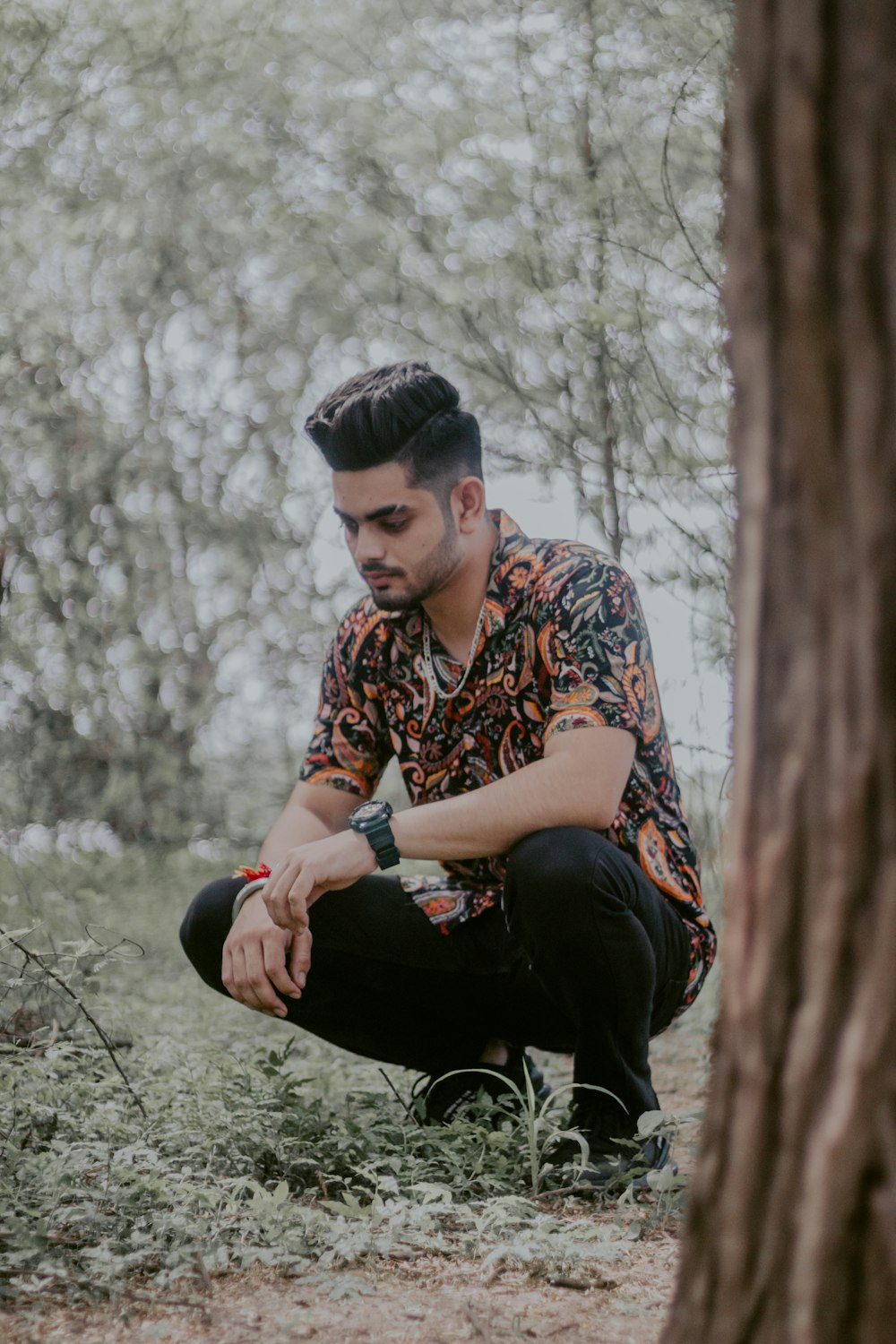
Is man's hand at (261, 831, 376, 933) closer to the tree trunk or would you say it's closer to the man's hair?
the man's hair

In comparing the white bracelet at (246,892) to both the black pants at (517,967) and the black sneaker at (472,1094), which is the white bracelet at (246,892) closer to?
the black pants at (517,967)

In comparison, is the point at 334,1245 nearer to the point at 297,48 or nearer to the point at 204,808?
the point at 204,808

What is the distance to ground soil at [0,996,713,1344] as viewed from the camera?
1638 mm

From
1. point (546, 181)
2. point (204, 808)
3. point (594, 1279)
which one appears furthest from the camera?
point (204, 808)

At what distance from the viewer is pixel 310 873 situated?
255 cm

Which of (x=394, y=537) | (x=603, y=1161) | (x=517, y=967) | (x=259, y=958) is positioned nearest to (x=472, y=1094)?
(x=517, y=967)

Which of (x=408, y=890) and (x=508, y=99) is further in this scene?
(x=508, y=99)

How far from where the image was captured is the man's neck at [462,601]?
9.43 feet

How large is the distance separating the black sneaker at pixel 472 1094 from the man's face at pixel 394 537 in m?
1.04

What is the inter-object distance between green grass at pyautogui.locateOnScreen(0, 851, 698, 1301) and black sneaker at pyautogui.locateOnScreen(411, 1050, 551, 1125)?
2.6 inches

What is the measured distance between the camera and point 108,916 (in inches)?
199

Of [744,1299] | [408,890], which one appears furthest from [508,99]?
[744,1299]

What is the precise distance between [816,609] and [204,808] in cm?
594

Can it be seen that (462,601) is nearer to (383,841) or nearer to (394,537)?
(394,537)
